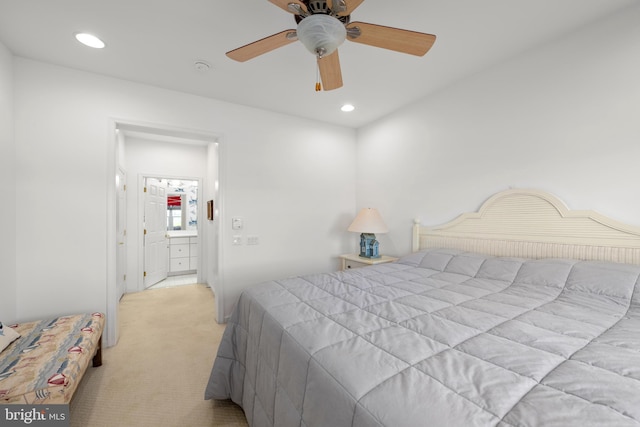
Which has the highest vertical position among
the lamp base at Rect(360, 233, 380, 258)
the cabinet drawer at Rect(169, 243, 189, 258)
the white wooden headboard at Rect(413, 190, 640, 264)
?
the white wooden headboard at Rect(413, 190, 640, 264)

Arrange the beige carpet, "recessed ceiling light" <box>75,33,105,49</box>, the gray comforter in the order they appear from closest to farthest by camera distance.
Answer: the gray comforter < the beige carpet < "recessed ceiling light" <box>75,33,105,49</box>

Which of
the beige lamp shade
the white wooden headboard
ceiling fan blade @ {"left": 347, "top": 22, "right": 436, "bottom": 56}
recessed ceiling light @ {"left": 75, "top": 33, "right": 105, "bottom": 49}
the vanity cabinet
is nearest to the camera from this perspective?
ceiling fan blade @ {"left": 347, "top": 22, "right": 436, "bottom": 56}

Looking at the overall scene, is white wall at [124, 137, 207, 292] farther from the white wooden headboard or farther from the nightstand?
the white wooden headboard

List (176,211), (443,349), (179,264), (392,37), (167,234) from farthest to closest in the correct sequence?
(176,211) < (179,264) < (167,234) < (392,37) < (443,349)

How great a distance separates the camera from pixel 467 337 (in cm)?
111

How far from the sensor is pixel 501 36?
6.73 feet

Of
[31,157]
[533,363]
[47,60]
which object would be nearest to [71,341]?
[31,157]

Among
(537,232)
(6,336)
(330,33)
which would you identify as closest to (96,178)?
(6,336)

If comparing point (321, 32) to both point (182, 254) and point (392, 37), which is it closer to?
point (392, 37)

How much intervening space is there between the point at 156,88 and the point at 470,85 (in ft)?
10.4

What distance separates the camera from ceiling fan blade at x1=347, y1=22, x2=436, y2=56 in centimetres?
145

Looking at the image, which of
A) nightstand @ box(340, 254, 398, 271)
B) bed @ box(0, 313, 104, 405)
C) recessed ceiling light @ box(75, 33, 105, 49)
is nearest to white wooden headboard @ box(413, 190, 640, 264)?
nightstand @ box(340, 254, 398, 271)

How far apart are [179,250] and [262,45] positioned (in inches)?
198

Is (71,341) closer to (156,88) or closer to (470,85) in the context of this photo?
(156,88)
